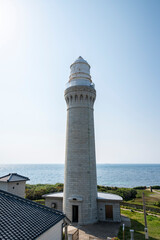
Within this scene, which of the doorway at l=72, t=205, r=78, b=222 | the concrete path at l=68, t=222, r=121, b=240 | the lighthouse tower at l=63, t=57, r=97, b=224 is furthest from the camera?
the doorway at l=72, t=205, r=78, b=222

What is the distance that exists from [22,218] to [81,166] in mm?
10761

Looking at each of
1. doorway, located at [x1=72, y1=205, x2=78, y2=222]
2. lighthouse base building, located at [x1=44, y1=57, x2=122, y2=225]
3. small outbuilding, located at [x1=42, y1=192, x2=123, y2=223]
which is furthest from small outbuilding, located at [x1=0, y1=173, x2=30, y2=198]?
doorway, located at [x1=72, y1=205, x2=78, y2=222]

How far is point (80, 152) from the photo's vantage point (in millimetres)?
20109

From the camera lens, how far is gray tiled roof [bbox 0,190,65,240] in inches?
320

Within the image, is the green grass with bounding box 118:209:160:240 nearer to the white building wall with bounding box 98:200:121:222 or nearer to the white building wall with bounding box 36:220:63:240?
the white building wall with bounding box 98:200:121:222

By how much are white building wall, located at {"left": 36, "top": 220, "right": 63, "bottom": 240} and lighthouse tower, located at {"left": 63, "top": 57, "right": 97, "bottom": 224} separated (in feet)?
24.3

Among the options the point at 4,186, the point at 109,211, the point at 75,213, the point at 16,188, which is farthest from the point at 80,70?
the point at 109,211

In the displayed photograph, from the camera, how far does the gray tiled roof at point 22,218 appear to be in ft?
26.7

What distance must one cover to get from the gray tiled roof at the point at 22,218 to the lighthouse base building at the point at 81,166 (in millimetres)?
7565

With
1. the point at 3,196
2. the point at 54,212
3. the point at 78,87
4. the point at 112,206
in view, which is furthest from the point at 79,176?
the point at 78,87

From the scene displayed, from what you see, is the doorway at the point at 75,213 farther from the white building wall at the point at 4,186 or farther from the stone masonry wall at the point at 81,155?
the white building wall at the point at 4,186

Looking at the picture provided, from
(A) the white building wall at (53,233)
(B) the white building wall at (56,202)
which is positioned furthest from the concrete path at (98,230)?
(A) the white building wall at (53,233)

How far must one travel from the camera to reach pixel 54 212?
1209cm

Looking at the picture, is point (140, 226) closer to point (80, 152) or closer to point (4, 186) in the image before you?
point (80, 152)
